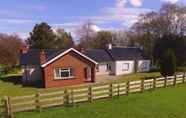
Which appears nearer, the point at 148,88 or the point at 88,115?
the point at 88,115

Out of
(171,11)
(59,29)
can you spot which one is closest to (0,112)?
(171,11)

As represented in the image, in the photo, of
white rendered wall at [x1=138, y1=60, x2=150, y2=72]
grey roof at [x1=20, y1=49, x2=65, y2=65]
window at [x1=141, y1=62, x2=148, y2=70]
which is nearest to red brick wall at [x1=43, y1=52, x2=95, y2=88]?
grey roof at [x1=20, y1=49, x2=65, y2=65]

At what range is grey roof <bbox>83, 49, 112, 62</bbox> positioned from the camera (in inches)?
2070

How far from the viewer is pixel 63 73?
40500 mm

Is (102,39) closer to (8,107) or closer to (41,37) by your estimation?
(41,37)

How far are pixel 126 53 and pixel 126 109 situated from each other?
39.7 metres

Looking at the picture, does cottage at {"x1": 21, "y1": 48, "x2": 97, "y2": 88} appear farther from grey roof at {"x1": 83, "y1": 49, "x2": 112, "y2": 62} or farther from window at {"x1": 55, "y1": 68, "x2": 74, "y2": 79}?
grey roof at {"x1": 83, "y1": 49, "x2": 112, "y2": 62}

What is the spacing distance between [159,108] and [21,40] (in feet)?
242

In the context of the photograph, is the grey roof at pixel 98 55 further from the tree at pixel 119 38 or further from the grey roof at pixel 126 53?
the tree at pixel 119 38

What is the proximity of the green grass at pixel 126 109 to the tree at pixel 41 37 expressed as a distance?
2281 inches

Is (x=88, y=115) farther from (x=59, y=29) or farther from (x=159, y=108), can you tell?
(x=59, y=29)

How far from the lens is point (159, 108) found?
1919 cm

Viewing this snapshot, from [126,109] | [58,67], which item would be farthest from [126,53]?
[126,109]

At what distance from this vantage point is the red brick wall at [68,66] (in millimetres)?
39125
